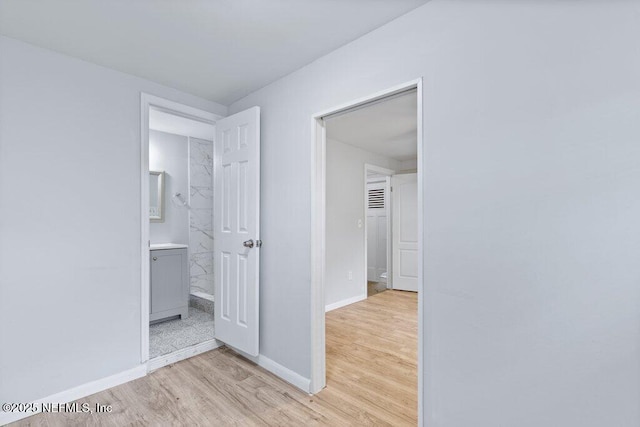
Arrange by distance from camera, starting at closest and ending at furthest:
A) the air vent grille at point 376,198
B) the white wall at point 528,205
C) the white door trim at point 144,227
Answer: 1. the white wall at point 528,205
2. the white door trim at point 144,227
3. the air vent grille at point 376,198

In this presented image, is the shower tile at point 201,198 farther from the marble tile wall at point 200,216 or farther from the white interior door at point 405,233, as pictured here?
the white interior door at point 405,233

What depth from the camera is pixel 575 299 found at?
113cm

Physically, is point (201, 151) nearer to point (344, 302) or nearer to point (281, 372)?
point (344, 302)

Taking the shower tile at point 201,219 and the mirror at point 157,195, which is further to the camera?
the shower tile at point 201,219

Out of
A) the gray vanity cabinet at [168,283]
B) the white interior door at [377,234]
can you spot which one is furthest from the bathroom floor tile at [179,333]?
the white interior door at [377,234]

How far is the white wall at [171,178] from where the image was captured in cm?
397

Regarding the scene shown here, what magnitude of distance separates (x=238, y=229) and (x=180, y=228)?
2010 millimetres

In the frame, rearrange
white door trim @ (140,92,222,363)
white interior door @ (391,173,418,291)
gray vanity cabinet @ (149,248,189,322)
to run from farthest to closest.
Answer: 1. white interior door @ (391,173,418,291)
2. gray vanity cabinet @ (149,248,189,322)
3. white door trim @ (140,92,222,363)

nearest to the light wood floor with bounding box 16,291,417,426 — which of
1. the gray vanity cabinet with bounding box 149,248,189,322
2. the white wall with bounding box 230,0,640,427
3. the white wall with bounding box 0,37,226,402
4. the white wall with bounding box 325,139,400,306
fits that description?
the white wall with bounding box 0,37,226,402

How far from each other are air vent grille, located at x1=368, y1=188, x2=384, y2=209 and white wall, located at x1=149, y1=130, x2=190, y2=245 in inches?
145

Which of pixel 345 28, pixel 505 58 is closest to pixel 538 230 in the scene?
pixel 505 58

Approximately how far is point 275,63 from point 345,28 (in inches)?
25.6

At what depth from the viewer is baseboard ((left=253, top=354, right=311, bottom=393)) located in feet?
6.98

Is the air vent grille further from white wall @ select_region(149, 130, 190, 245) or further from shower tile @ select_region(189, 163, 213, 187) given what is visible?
white wall @ select_region(149, 130, 190, 245)
